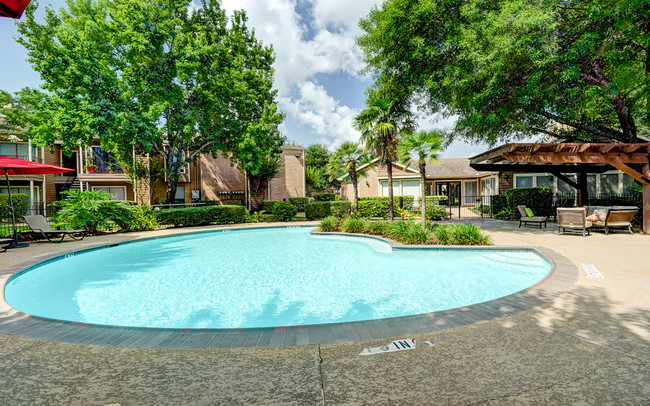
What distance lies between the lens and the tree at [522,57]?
34.8 ft

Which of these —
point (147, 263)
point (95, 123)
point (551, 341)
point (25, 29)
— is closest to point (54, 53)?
point (95, 123)

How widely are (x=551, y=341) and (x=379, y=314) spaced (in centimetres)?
251

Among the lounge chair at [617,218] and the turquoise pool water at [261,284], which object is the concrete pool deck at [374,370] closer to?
the turquoise pool water at [261,284]

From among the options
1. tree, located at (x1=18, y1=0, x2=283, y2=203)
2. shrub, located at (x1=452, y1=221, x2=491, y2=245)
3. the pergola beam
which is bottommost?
shrub, located at (x1=452, y1=221, x2=491, y2=245)

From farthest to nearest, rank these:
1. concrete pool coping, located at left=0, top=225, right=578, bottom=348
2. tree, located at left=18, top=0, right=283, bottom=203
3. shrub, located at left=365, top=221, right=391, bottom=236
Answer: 1. tree, located at left=18, top=0, right=283, bottom=203
2. shrub, located at left=365, top=221, right=391, bottom=236
3. concrete pool coping, located at left=0, top=225, right=578, bottom=348

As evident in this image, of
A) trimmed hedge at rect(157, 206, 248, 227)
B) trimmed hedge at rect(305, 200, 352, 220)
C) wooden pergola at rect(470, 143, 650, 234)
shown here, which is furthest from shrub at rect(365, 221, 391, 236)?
trimmed hedge at rect(157, 206, 248, 227)

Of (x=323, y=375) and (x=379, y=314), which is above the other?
(x=323, y=375)

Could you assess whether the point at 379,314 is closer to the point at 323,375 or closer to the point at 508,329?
the point at 508,329

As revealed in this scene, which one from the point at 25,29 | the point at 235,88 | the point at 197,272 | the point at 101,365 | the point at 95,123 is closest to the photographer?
the point at 101,365

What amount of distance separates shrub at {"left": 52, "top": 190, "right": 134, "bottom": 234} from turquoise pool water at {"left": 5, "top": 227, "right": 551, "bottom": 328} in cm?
361

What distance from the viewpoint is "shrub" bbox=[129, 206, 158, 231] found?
1446cm

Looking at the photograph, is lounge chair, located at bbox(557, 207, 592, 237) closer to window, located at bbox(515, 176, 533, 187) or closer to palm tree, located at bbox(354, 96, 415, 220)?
palm tree, located at bbox(354, 96, 415, 220)

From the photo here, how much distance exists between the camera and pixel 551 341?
289 centimetres

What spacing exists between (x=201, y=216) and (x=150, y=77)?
28.3 ft
